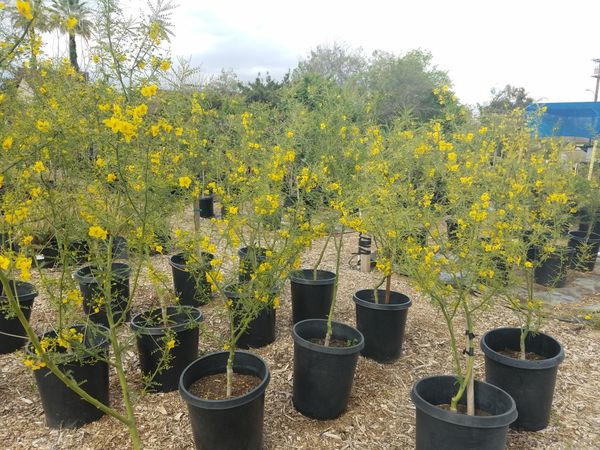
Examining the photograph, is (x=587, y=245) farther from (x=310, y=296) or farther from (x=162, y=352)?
(x=162, y=352)

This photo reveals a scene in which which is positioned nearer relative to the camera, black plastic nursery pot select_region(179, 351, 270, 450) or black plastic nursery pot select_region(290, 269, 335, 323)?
black plastic nursery pot select_region(179, 351, 270, 450)

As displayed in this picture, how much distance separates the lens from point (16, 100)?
262 cm

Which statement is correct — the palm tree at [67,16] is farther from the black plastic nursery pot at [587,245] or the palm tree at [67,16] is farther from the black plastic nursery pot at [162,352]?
the black plastic nursery pot at [587,245]

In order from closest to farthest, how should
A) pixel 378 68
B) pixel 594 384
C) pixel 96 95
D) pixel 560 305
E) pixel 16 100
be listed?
pixel 96 95
pixel 16 100
pixel 594 384
pixel 560 305
pixel 378 68

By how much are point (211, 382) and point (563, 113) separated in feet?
34.1

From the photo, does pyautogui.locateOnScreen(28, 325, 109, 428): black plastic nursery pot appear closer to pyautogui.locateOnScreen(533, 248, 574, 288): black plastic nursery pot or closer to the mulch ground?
the mulch ground

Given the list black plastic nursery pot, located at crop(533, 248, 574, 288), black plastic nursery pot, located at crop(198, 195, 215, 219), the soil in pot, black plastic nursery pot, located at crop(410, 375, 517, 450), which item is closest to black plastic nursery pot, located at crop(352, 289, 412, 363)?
black plastic nursery pot, located at crop(410, 375, 517, 450)

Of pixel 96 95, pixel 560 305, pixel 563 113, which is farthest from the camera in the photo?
pixel 563 113

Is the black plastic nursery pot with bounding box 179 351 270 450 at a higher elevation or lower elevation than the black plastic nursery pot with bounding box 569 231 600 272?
lower

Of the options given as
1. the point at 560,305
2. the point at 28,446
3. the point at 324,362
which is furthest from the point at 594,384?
the point at 28,446

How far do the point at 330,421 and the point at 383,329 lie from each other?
87 cm

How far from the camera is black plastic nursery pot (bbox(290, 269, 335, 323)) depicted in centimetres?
361

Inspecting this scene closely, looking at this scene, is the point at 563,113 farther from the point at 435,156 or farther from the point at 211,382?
the point at 211,382

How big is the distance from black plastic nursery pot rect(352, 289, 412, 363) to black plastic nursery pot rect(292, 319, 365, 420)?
62cm
